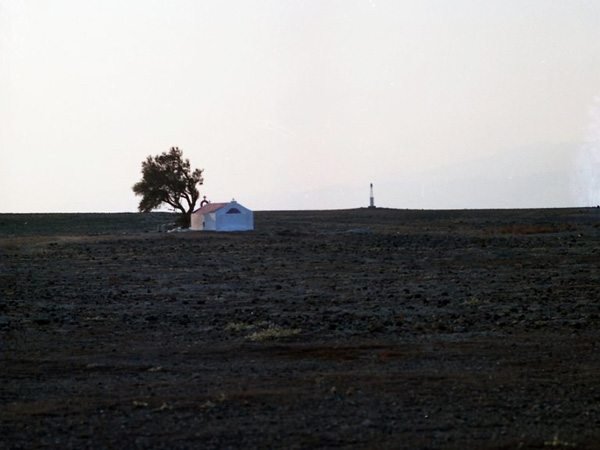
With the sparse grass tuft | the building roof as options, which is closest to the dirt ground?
the sparse grass tuft

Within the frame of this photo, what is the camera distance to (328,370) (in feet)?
51.3

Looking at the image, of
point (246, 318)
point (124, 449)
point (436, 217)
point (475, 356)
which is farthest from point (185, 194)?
point (124, 449)

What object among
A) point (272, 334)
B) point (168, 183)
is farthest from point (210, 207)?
point (272, 334)

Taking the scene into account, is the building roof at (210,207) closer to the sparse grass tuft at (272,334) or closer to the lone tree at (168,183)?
the lone tree at (168,183)

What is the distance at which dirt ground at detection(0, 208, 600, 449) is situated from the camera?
11.5m

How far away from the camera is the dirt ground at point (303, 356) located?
11461 millimetres

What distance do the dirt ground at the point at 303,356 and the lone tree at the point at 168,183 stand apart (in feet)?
133

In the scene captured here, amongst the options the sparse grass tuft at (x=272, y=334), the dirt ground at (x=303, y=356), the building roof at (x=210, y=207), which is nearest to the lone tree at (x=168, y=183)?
the building roof at (x=210, y=207)

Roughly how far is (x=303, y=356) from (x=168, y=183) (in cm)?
6480

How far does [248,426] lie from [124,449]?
1.70m

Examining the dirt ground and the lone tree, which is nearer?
the dirt ground

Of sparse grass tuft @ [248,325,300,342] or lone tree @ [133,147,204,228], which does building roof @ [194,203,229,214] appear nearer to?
lone tree @ [133,147,204,228]

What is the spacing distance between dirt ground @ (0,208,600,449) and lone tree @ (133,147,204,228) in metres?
40.6

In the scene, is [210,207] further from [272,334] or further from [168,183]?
[272,334]
